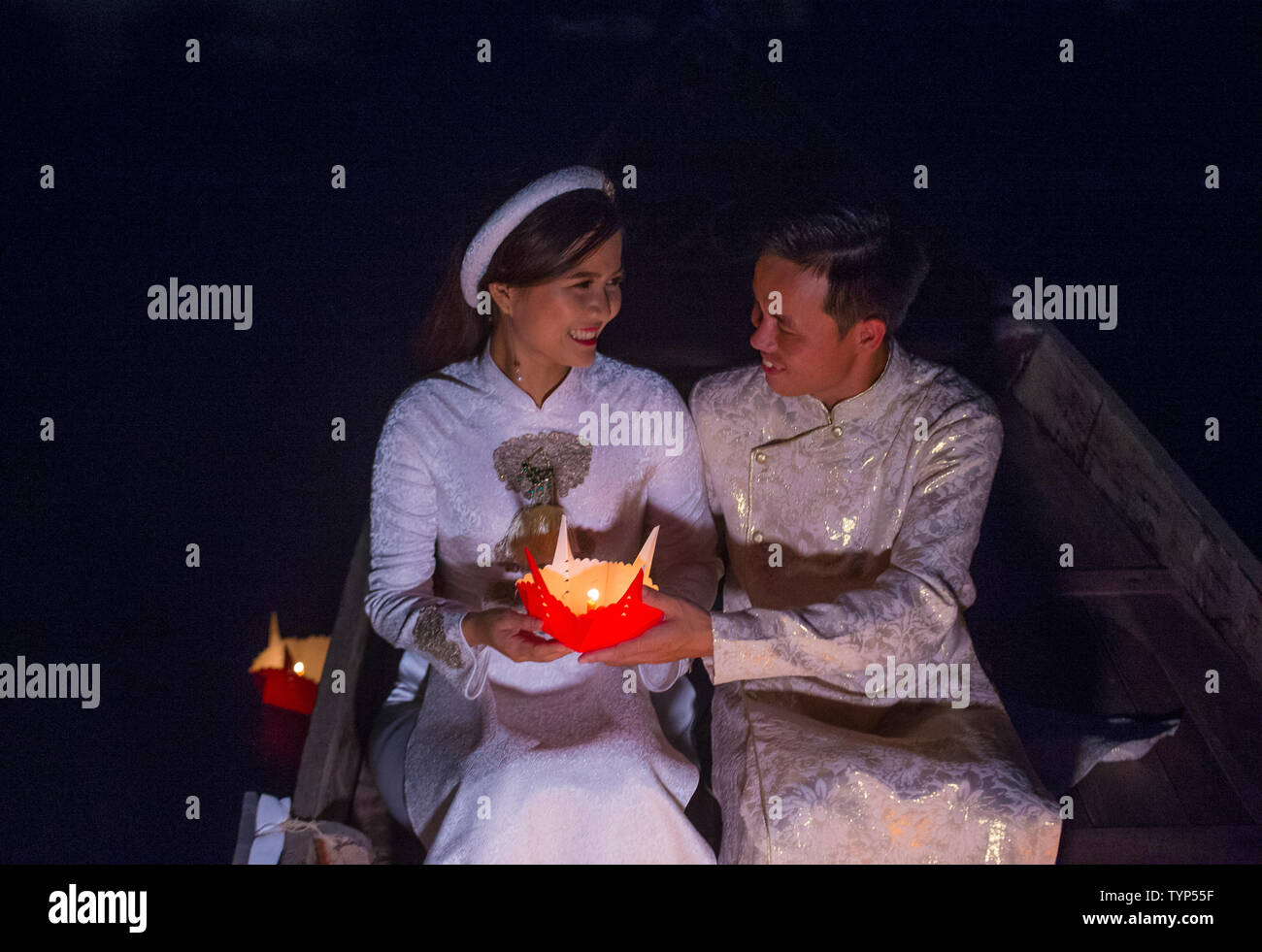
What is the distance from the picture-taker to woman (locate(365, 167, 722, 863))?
191 centimetres

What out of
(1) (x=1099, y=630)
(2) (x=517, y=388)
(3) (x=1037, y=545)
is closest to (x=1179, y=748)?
(1) (x=1099, y=630)

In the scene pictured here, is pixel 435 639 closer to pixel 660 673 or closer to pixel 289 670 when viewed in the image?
pixel 660 673

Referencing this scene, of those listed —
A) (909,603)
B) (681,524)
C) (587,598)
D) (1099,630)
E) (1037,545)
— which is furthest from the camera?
(1037,545)

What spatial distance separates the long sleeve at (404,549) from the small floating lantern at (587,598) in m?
0.22

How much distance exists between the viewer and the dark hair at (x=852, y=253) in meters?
2.04

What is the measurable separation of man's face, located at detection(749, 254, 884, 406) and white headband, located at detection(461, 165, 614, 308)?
34cm

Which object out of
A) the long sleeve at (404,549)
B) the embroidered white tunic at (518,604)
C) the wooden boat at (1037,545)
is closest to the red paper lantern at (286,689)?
the wooden boat at (1037,545)

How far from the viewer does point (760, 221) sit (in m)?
2.20

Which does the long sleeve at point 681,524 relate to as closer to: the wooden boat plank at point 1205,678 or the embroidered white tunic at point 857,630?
the embroidered white tunic at point 857,630

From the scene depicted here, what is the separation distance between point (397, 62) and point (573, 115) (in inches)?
15.0

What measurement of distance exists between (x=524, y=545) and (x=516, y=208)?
60 centimetres

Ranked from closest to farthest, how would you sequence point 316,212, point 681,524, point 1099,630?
1. point 681,524
2. point 316,212
3. point 1099,630

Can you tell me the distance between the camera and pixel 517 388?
2.16m

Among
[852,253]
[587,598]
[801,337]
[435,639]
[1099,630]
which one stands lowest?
[1099,630]
